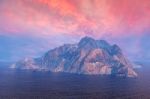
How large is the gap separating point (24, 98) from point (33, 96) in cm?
811

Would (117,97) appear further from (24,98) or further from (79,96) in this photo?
(24,98)

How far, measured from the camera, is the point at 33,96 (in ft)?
529

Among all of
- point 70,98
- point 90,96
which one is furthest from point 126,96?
point 70,98

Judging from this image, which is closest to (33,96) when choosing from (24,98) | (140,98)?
(24,98)

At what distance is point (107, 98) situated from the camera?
158m

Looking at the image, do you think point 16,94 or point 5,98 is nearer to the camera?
point 5,98

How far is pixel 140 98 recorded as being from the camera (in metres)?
157

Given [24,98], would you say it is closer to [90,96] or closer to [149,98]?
[90,96]

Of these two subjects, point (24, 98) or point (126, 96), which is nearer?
point (24, 98)

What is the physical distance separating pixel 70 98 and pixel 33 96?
19.3 meters

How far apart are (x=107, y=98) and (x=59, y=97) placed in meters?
23.8

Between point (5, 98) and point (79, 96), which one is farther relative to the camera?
point (79, 96)

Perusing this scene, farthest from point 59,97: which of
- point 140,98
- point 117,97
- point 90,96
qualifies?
point 140,98

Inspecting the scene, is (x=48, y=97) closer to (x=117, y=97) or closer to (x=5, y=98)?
(x=5, y=98)
